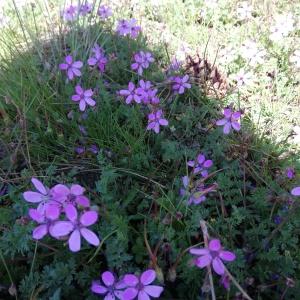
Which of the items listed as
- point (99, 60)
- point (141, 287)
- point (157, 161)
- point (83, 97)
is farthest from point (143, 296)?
point (99, 60)

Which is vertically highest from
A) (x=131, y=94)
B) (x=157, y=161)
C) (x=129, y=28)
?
(x=129, y=28)

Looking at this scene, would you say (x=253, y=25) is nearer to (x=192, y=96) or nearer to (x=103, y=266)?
(x=192, y=96)

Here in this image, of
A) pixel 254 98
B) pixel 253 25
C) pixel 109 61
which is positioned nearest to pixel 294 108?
pixel 254 98

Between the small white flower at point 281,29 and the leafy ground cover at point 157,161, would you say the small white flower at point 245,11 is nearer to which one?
the leafy ground cover at point 157,161

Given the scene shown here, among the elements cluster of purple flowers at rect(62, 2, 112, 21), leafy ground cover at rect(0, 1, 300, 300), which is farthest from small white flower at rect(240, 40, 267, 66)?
cluster of purple flowers at rect(62, 2, 112, 21)

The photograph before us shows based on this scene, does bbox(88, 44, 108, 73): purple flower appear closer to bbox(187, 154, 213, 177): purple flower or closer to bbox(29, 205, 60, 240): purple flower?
bbox(187, 154, 213, 177): purple flower

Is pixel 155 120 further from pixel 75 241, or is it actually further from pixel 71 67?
pixel 75 241

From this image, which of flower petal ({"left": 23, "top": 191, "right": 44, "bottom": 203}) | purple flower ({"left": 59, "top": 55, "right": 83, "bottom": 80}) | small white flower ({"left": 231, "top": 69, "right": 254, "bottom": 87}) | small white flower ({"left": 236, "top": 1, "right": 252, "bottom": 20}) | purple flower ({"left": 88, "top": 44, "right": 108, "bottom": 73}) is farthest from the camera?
small white flower ({"left": 236, "top": 1, "right": 252, "bottom": 20})
